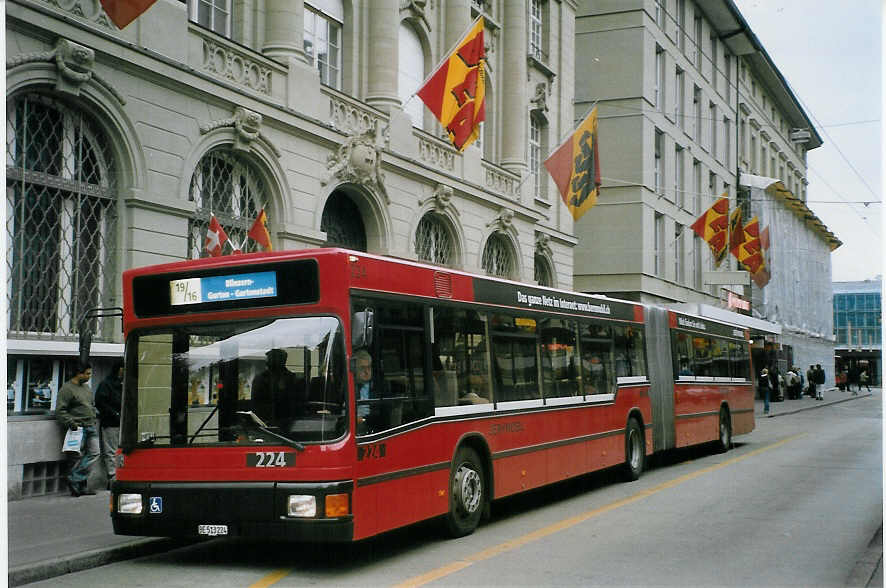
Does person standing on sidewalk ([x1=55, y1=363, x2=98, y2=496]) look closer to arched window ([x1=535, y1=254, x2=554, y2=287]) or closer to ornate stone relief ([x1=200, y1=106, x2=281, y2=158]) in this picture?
ornate stone relief ([x1=200, y1=106, x2=281, y2=158])

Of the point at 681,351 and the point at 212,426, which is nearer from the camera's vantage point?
the point at 212,426

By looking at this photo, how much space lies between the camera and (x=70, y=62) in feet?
45.4

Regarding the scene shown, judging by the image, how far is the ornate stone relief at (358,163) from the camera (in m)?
19.9

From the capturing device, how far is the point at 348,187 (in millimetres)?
20938

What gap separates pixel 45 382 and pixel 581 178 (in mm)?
13558

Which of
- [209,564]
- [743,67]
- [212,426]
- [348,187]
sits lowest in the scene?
[209,564]

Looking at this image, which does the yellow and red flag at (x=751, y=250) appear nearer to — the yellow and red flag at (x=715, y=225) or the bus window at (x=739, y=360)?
the yellow and red flag at (x=715, y=225)

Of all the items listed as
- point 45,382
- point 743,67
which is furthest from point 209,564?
point 743,67

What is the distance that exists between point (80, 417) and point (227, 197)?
5347mm

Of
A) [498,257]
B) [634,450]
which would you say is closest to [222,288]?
[634,450]

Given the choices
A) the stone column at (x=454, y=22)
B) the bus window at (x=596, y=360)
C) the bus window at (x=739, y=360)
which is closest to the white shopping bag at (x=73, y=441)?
the bus window at (x=596, y=360)

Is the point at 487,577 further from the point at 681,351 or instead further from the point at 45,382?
the point at 681,351

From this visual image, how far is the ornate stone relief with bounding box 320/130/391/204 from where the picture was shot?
19.9 meters

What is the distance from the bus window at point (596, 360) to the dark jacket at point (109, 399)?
255 inches
